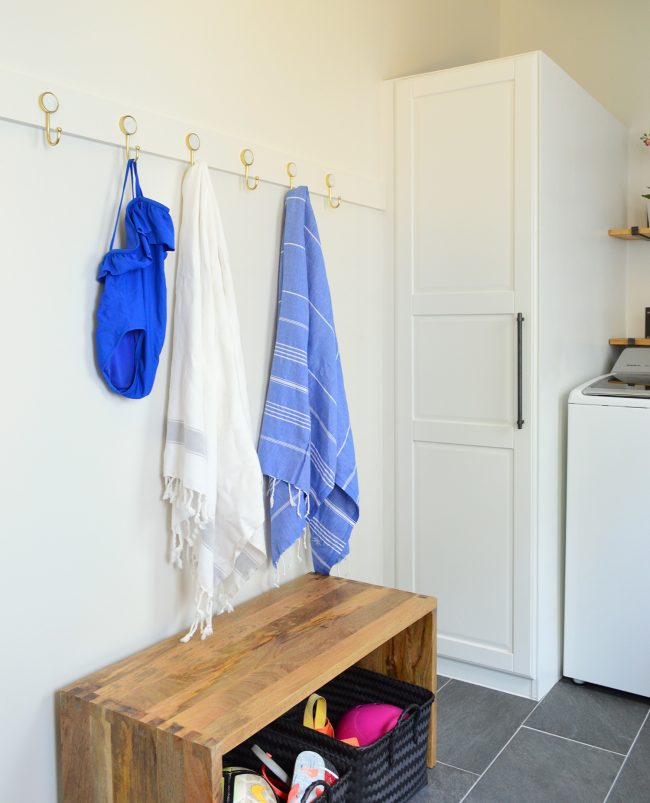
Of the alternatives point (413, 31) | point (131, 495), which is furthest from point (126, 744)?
point (413, 31)

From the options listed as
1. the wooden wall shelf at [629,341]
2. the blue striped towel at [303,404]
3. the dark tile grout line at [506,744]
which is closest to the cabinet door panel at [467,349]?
the dark tile grout line at [506,744]

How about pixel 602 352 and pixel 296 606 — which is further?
pixel 602 352

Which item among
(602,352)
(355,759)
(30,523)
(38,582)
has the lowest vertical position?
(355,759)

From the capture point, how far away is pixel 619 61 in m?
3.33

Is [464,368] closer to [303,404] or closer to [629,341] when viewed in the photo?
[303,404]

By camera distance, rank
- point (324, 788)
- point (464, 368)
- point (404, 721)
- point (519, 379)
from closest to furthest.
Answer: point (324, 788), point (404, 721), point (519, 379), point (464, 368)

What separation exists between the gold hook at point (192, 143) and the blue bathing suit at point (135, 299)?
0.19 meters

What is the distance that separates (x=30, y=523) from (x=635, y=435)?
5.88 ft

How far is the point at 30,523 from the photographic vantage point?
1678mm

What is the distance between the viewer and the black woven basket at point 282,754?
6.15 feet

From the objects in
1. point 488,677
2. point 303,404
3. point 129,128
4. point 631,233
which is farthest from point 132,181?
point 631,233

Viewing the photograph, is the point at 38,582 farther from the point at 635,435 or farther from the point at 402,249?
the point at 635,435

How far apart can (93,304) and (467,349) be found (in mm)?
1308

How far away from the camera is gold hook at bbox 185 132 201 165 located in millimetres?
1975
